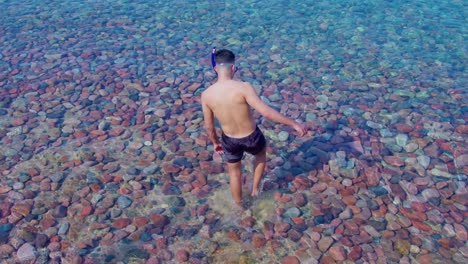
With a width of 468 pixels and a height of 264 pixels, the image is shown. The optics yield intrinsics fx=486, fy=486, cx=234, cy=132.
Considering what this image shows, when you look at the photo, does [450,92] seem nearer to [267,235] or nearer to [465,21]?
[465,21]

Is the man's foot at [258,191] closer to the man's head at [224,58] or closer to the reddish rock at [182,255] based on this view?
the reddish rock at [182,255]

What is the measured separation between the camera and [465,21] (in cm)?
1159

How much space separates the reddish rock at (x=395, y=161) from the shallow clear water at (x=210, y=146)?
24mm

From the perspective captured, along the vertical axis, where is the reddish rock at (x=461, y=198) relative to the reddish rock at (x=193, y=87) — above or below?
below

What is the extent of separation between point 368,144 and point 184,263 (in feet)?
10.9

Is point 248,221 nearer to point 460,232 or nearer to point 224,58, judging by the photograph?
point 224,58

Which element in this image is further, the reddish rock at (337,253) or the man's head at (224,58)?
the reddish rock at (337,253)

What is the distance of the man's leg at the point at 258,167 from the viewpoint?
17.7 ft

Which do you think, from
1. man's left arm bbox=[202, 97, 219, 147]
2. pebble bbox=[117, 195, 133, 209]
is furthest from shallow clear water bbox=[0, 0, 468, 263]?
man's left arm bbox=[202, 97, 219, 147]

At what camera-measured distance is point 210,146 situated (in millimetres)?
6844

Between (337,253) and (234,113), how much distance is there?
182cm

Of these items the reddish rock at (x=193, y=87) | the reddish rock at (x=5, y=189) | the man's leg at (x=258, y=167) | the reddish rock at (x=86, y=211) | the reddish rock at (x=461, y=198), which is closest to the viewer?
the man's leg at (x=258, y=167)

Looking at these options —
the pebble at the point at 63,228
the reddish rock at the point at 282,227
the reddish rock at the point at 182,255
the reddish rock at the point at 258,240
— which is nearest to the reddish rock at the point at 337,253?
the reddish rock at the point at 282,227

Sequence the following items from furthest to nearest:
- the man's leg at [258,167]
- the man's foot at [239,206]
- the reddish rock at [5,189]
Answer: the reddish rock at [5,189] → the man's foot at [239,206] → the man's leg at [258,167]
